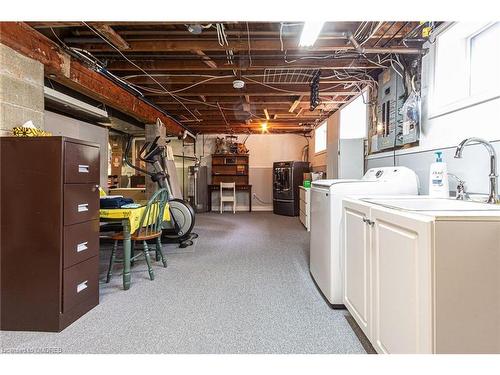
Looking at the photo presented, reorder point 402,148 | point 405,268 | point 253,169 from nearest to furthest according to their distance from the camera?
point 405,268 → point 402,148 → point 253,169

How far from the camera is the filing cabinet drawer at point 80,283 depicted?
185 centimetres

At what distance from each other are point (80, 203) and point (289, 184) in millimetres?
5715

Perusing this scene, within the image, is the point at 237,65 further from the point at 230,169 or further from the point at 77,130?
Result: the point at 230,169

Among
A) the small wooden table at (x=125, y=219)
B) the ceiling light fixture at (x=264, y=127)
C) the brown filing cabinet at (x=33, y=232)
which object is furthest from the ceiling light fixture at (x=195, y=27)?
the ceiling light fixture at (x=264, y=127)

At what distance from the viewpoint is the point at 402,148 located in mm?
2691

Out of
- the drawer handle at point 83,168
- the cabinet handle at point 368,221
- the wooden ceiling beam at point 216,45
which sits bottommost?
the cabinet handle at point 368,221

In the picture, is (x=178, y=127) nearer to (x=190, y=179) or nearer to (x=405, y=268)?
(x=190, y=179)

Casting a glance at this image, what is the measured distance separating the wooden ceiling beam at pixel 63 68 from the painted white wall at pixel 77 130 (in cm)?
95

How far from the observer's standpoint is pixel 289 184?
721 cm

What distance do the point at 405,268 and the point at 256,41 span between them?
250 cm

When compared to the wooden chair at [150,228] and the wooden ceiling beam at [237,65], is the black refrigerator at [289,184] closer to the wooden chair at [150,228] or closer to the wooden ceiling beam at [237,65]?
the wooden ceiling beam at [237,65]

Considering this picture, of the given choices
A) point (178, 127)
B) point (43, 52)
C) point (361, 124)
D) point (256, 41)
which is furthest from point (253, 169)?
point (43, 52)

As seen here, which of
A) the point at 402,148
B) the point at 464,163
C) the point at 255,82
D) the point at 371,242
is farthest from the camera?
the point at 255,82
